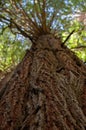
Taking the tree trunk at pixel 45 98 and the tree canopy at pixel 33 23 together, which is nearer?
the tree trunk at pixel 45 98

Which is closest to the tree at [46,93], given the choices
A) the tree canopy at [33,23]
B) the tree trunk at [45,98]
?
the tree trunk at [45,98]

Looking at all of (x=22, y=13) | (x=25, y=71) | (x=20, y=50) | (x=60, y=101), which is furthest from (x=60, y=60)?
(x=20, y=50)

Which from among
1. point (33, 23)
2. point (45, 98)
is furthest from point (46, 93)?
point (33, 23)

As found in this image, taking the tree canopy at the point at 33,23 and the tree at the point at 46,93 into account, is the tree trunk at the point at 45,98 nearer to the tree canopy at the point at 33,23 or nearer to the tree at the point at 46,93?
the tree at the point at 46,93

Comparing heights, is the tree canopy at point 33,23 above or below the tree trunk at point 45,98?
→ above

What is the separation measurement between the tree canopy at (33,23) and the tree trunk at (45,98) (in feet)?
6.12

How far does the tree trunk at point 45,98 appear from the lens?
6.40ft

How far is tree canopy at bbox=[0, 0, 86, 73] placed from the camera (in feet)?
18.7

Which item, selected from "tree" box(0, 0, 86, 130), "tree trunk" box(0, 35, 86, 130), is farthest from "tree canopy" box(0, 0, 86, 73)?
"tree trunk" box(0, 35, 86, 130)

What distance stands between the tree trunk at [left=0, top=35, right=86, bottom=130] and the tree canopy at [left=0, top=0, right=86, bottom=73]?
6.12ft

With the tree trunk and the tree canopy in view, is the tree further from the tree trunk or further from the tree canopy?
the tree canopy

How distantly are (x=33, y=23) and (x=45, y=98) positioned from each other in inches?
142

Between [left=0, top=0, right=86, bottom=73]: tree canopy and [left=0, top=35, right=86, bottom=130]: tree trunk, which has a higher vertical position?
[left=0, top=0, right=86, bottom=73]: tree canopy

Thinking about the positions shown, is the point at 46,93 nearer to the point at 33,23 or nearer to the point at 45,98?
the point at 45,98
